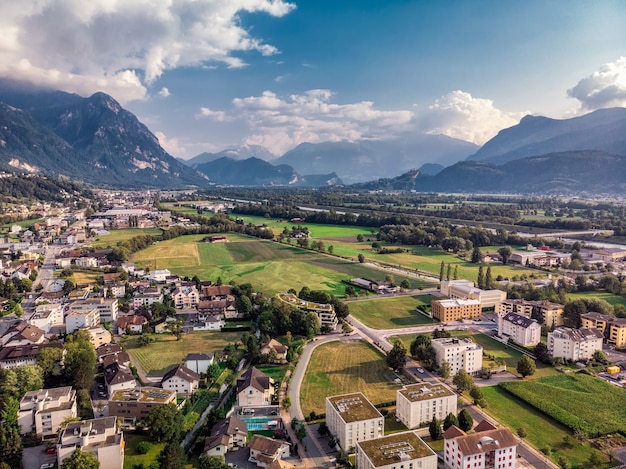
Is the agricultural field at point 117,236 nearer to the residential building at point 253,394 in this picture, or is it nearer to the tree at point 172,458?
the residential building at point 253,394

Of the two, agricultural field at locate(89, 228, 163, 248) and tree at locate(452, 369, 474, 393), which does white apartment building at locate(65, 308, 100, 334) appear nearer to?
tree at locate(452, 369, 474, 393)

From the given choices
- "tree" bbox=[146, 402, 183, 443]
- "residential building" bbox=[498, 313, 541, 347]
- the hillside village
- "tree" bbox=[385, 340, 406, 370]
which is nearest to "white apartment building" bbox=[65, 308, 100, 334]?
the hillside village

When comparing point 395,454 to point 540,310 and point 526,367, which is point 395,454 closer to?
point 526,367

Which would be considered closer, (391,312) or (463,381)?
(463,381)

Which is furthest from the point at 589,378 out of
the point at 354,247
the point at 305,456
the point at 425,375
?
the point at 354,247

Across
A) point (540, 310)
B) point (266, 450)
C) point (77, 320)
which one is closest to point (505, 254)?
point (540, 310)

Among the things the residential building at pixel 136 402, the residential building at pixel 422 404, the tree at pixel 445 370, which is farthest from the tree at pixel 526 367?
the residential building at pixel 136 402

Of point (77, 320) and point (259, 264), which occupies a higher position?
point (259, 264)
